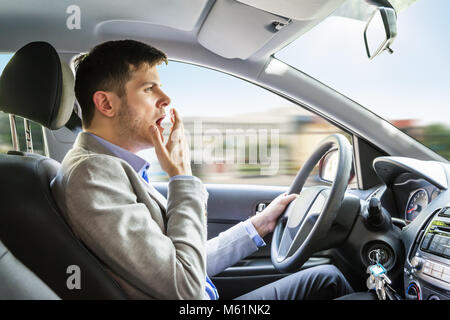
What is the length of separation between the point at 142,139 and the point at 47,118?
24 cm

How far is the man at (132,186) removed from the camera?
799 millimetres

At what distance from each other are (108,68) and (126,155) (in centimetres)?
23

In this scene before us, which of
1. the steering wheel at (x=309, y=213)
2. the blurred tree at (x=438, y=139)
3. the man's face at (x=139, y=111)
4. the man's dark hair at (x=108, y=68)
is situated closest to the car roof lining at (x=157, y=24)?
the man's dark hair at (x=108, y=68)

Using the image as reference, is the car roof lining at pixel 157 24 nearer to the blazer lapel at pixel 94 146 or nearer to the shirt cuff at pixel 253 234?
the blazer lapel at pixel 94 146

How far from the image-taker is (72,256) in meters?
0.81

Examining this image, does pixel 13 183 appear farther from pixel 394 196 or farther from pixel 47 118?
pixel 394 196

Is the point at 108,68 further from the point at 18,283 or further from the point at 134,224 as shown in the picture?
the point at 18,283

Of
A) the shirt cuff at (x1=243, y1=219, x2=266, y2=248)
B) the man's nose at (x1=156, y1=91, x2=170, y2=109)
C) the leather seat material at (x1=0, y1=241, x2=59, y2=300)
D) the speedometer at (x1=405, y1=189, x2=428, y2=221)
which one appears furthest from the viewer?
the shirt cuff at (x1=243, y1=219, x2=266, y2=248)

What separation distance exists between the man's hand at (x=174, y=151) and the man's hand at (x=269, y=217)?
0.57 m

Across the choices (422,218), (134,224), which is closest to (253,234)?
(422,218)

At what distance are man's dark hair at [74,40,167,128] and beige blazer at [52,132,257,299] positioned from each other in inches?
6.1

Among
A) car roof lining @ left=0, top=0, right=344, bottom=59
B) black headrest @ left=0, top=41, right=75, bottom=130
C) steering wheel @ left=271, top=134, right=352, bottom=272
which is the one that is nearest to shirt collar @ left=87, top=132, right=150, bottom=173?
black headrest @ left=0, top=41, right=75, bottom=130

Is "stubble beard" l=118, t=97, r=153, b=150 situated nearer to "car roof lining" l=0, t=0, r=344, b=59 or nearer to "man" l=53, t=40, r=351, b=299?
"man" l=53, t=40, r=351, b=299

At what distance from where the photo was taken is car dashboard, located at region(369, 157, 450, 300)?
99 cm
